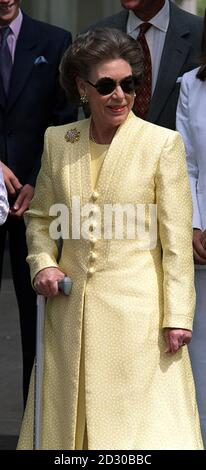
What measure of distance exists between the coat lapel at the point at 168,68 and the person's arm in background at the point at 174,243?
677mm

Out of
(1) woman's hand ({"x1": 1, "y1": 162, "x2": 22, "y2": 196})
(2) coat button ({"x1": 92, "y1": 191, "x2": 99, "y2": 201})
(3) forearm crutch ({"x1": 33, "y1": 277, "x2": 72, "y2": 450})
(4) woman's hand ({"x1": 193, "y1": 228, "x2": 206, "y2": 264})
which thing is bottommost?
(3) forearm crutch ({"x1": 33, "y1": 277, "x2": 72, "y2": 450})

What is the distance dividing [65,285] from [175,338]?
0.44 m

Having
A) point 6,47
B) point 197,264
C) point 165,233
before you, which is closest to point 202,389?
point 197,264

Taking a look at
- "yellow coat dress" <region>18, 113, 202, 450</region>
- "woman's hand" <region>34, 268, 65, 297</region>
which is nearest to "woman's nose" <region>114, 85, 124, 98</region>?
"yellow coat dress" <region>18, 113, 202, 450</region>

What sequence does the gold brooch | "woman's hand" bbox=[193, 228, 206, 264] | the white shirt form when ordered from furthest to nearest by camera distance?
the white shirt → "woman's hand" bbox=[193, 228, 206, 264] → the gold brooch

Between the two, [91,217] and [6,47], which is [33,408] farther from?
[6,47]

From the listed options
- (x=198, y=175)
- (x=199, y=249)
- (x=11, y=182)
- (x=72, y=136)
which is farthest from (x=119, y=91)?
(x=11, y=182)

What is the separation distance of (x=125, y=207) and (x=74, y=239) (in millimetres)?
247

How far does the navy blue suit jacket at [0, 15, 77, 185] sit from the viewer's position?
19.2 ft


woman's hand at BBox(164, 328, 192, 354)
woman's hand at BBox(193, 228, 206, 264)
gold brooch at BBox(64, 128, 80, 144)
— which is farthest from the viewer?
woman's hand at BBox(193, 228, 206, 264)

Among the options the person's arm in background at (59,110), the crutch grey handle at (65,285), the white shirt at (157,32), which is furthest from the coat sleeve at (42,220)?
the white shirt at (157,32)

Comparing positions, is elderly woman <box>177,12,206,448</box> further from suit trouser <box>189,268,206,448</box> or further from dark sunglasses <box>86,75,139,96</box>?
dark sunglasses <box>86,75,139,96</box>

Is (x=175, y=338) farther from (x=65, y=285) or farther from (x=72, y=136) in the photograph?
(x=72, y=136)

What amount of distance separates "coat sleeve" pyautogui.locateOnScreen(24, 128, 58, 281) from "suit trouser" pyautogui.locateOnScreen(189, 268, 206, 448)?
619 mm
